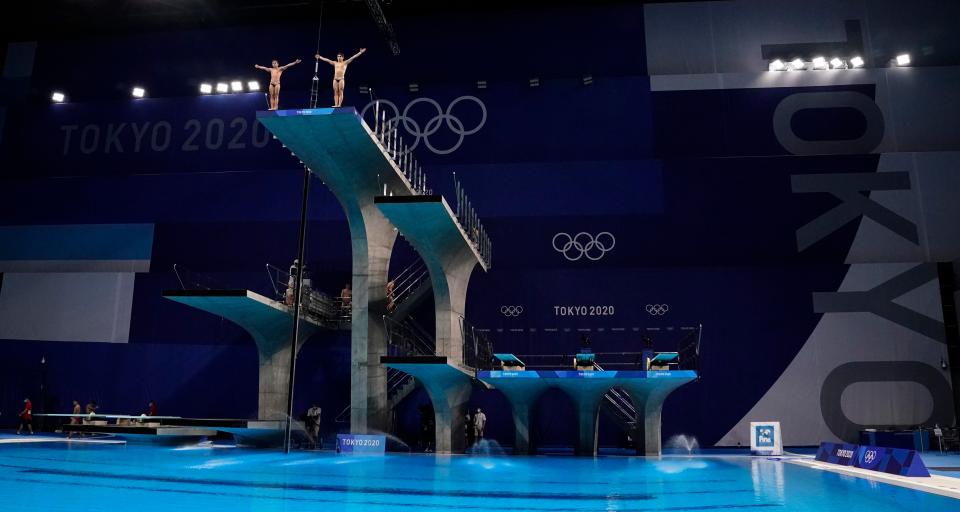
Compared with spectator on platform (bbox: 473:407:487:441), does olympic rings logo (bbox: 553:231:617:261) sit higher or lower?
higher

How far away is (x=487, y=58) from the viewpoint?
28.0m

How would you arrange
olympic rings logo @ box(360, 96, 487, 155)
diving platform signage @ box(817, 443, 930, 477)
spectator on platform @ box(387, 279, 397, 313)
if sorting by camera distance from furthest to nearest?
1. olympic rings logo @ box(360, 96, 487, 155)
2. spectator on platform @ box(387, 279, 397, 313)
3. diving platform signage @ box(817, 443, 930, 477)

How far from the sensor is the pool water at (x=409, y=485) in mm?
8789

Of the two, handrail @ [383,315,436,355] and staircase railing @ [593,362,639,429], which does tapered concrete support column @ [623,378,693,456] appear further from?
handrail @ [383,315,436,355]

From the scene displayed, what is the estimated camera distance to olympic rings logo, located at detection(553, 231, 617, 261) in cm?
2520

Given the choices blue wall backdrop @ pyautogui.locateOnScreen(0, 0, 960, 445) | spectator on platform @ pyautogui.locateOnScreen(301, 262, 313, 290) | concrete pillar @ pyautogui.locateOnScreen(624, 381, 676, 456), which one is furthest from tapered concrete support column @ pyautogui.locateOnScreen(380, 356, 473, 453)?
spectator on platform @ pyautogui.locateOnScreen(301, 262, 313, 290)

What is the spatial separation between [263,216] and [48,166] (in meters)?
10.4

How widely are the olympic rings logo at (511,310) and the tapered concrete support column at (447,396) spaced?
402cm

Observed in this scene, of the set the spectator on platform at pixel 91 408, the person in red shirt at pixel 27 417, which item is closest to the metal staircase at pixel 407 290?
the spectator on platform at pixel 91 408

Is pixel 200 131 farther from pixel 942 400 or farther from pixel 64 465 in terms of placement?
pixel 942 400

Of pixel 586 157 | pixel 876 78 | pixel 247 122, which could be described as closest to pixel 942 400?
pixel 876 78

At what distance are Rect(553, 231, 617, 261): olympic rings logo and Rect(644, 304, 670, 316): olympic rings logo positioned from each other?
8.49 ft

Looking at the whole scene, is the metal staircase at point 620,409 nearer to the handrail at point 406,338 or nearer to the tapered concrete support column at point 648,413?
the tapered concrete support column at point 648,413

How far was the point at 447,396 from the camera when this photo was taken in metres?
20.0
